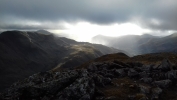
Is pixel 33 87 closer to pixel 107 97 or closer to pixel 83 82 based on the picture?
pixel 83 82

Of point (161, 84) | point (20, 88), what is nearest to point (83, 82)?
point (20, 88)

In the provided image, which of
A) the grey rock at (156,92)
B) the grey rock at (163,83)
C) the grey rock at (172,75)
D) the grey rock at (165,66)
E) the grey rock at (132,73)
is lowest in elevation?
the grey rock at (156,92)

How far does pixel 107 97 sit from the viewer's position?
3022 centimetres

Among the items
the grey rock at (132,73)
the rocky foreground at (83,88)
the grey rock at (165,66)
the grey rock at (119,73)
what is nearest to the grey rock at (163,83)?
the rocky foreground at (83,88)

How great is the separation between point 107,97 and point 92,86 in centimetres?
301

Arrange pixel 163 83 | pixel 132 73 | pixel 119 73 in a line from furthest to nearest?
pixel 119 73 → pixel 132 73 → pixel 163 83

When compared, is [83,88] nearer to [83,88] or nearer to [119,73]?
[83,88]

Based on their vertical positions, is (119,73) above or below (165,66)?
below

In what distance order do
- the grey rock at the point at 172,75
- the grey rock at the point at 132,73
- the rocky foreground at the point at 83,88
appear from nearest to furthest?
the rocky foreground at the point at 83,88, the grey rock at the point at 172,75, the grey rock at the point at 132,73

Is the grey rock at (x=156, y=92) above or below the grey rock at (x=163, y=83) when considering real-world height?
below

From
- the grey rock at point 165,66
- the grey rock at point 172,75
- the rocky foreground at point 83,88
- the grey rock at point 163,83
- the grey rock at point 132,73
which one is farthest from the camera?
the grey rock at point 165,66

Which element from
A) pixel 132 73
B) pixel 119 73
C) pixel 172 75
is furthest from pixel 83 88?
pixel 172 75

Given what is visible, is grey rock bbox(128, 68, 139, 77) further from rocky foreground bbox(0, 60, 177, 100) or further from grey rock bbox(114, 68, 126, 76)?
rocky foreground bbox(0, 60, 177, 100)

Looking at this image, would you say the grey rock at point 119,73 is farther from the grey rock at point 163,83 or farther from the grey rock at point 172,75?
the grey rock at point 172,75
